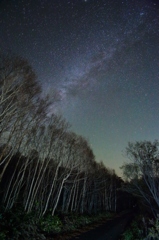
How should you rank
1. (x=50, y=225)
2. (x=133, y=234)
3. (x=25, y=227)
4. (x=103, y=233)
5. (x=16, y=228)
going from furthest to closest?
(x=103, y=233), (x=50, y=225), (x=133, y=234), (x=25, y=227), (x=16, y=228)

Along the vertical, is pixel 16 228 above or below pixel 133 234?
below

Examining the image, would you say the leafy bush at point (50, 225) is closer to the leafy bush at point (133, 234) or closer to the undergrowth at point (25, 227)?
the undergrowth at point (25, 227)

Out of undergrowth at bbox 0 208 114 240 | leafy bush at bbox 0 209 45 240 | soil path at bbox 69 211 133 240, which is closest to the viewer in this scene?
leafy bush at bbox 0 209 45 240

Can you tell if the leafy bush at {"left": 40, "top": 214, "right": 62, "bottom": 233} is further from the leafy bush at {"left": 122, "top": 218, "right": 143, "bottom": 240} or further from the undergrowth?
the leafy bush at {"left": 122, "top": 218, "right": 143, "bottom": 240}

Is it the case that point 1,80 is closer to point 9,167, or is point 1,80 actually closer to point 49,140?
point 49,140

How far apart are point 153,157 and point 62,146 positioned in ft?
35.1

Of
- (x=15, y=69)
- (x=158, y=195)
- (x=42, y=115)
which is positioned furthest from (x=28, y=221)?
(x=158, y=195)

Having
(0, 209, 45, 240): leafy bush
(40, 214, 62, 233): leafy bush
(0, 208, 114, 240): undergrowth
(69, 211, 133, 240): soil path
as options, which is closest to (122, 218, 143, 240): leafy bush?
(69, 211, 133, 240): soil path

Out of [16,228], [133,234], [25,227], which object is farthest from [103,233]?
[16,228]

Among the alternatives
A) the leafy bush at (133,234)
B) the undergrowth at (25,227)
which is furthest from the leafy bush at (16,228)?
the leafy bush at (133,234)

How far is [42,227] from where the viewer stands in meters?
11.2

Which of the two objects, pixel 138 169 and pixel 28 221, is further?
pixel 138 169

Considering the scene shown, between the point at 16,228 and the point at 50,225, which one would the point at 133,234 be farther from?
the point at 16,228

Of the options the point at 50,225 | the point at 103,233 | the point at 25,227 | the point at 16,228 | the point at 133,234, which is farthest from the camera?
the point at 103,233
